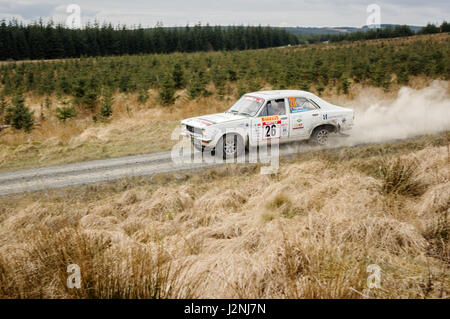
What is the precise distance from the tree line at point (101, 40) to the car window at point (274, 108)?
4340 centimetres

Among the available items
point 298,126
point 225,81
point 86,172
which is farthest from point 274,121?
point 225,81

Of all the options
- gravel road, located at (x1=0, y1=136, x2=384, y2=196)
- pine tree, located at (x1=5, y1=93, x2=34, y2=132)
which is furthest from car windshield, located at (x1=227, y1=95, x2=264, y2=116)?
pine tree, located at (x1=5, y1=93, x2=34, y2=132)

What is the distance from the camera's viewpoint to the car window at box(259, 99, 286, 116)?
30.6 ft

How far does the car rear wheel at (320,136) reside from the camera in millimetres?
10094

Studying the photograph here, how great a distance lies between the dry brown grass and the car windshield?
1.84m

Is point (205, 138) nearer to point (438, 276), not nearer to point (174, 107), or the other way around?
point (438, 276)

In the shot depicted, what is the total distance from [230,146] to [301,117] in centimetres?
231

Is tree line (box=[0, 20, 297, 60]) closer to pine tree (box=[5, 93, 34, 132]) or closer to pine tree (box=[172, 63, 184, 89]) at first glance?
pine tree (box=[172, 63, 184, 89])

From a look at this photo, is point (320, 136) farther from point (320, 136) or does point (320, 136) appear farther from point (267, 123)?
point (267, 123)

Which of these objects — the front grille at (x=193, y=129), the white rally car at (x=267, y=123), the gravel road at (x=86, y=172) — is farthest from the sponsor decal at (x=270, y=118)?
the gravel road at (x=86, y=172)

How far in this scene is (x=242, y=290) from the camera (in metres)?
3.32

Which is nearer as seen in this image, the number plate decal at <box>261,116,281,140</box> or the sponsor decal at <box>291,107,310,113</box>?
the number plate decal at <box>261,116,281,140</box>

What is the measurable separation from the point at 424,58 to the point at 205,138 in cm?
2169
